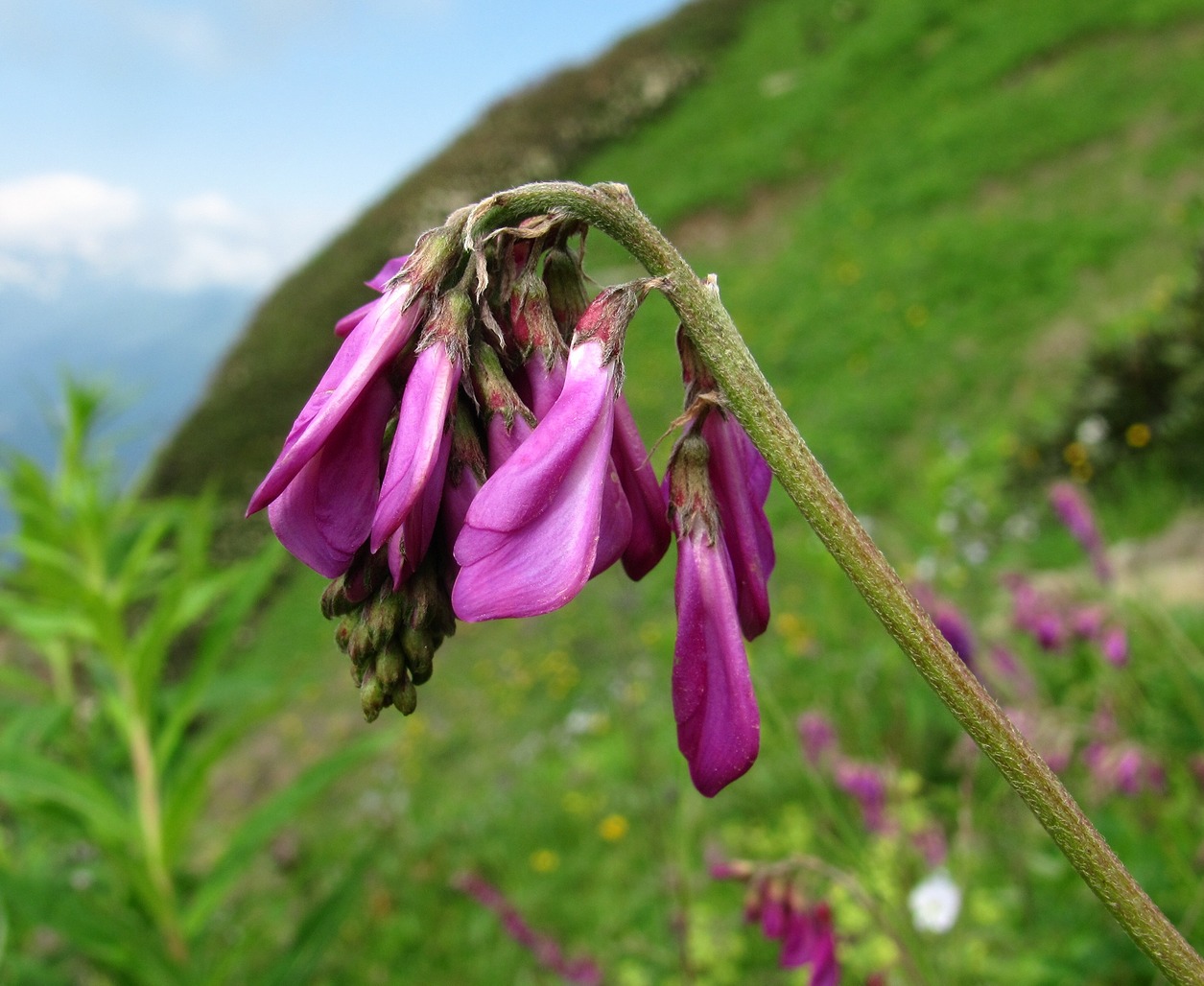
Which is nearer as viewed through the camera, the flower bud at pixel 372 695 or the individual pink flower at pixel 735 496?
the flower bud at pixel 372 695

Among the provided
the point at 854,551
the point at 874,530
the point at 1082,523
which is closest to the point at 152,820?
the point at 854,551

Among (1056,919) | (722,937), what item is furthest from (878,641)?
(1056,919)

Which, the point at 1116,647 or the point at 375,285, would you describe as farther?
the point at 1116,647

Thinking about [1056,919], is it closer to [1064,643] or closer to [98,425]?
[1064,643]

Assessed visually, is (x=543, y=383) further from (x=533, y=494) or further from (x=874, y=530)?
(x=874, y=530)

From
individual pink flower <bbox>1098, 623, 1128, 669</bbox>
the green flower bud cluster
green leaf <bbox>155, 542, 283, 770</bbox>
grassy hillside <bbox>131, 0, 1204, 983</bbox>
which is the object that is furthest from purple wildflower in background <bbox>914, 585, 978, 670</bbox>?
green leaf <bbox>155, 542, 283, 770</bbox>

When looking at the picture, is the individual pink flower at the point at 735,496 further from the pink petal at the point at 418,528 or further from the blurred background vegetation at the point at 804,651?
the blurred background vegetation at the point at 804,651

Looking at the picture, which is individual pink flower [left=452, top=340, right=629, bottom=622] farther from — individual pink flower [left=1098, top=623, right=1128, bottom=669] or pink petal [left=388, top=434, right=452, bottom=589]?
individual pink flower [left=1098, top=623, right=1128, bottom=669]

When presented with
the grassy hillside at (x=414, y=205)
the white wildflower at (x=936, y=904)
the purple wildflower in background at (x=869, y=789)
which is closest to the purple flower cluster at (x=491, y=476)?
the white wildflower at (x=936, y=904)
